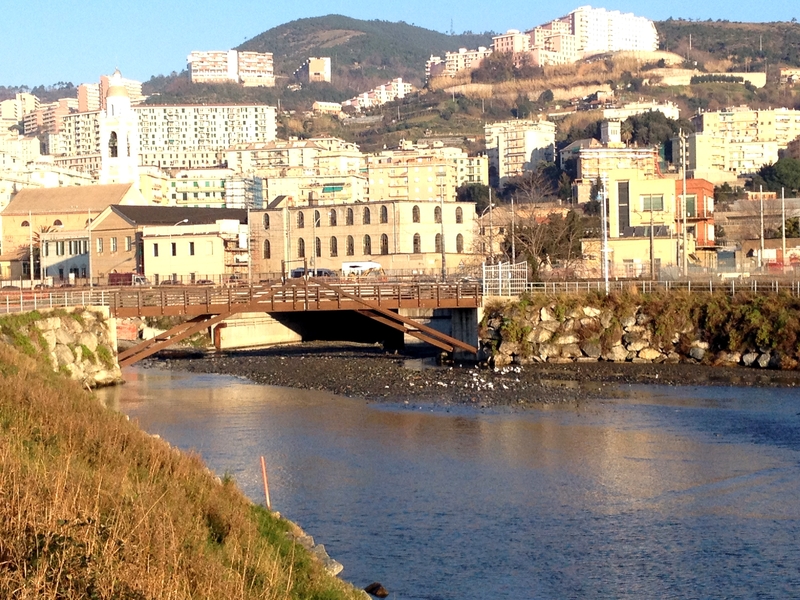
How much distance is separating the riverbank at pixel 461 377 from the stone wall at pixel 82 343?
5.61 meters

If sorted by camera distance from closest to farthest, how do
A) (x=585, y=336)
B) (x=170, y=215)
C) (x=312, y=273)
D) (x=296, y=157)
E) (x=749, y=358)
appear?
(x=749, y=358), (x=585, y=336), (x=312, y=273), (x=170, y=215), (x=296, y=157)

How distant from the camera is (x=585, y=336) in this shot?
48.9 m

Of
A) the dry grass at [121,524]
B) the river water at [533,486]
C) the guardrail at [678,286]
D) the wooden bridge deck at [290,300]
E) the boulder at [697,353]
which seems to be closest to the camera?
the dry grass at [121,524]

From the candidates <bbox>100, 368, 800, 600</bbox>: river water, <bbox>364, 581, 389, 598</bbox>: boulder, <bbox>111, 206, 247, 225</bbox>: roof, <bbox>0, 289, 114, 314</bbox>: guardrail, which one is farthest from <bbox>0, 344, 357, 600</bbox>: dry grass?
<bbox>111, 206, 247, 225</bbox>: roof

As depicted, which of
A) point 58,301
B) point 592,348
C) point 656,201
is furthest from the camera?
point 656,201

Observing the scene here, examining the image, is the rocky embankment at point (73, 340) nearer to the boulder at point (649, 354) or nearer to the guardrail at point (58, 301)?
the guardrail at point (58, 301)

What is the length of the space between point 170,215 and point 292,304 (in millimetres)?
43641

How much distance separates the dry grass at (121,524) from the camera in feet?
34.2

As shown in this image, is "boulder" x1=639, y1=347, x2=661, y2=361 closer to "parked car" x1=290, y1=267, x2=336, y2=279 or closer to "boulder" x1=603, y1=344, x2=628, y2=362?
"boulder" x1=603, y1=344, x2=628, y2=362

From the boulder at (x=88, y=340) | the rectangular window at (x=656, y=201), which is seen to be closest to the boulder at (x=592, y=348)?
the boulder at (x=88, y=340)

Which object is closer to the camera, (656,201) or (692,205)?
(656,201)

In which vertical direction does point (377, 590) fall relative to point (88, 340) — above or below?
below

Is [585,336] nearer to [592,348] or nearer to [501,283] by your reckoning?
[592,348]

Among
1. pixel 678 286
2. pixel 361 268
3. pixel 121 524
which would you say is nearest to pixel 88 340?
pixel 678 286
